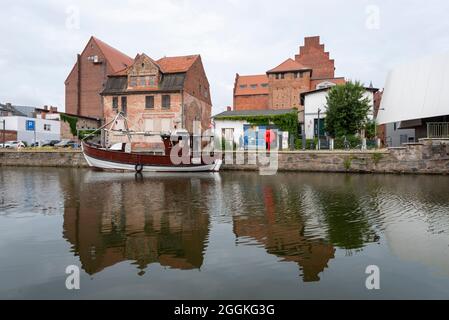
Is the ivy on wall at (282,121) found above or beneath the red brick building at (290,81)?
beneath

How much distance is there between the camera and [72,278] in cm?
602

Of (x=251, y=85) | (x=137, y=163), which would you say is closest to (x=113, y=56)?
(x=251, y=85)

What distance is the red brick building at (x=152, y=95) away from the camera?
1702 inches

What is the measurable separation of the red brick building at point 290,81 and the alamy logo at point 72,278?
4788cm

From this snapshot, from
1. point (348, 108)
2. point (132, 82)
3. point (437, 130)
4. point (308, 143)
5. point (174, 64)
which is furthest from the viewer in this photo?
point (174, 64)

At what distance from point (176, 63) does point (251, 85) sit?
22.7 meters

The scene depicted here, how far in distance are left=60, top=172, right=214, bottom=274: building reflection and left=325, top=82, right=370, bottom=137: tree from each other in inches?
913

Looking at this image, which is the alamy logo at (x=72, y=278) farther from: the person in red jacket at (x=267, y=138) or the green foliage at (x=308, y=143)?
the person in red jacket at (x=267, y=138)

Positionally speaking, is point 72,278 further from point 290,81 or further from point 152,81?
point 290,81

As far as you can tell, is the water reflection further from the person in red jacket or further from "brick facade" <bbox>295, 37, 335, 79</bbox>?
"brick facade" <bbox>295, 37, 335, 79</bbox>

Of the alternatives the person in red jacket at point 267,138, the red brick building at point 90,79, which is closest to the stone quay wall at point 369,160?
the person in red jacket at point 267,138

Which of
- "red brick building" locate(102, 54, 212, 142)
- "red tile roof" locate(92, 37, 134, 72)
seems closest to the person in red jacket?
"red brick building" locate(102, 54, 212, 142)
